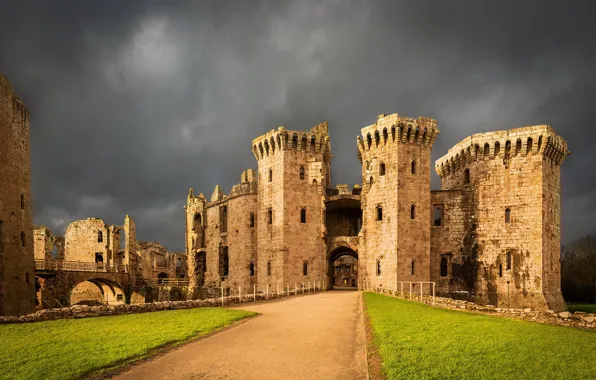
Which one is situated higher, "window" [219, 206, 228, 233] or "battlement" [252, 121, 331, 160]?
"battlement" [252, 121, 331, 160]

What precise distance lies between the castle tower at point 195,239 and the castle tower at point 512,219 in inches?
1167

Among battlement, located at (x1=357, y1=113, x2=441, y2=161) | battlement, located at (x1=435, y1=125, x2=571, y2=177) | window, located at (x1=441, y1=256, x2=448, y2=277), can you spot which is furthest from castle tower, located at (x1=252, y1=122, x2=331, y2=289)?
battlement, located at (x1=435, y1=125, x2=571, y2=177)

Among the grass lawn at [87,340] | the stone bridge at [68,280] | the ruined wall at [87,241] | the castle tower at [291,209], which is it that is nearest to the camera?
the grass lawn at [87,340]

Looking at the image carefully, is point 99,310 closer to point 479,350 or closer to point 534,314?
point 479,350

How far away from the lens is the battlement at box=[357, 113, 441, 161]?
33.5 m

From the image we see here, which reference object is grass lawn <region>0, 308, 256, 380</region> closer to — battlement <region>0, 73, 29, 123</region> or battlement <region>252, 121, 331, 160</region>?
battlement <region>0, 73, 29, 123</region>

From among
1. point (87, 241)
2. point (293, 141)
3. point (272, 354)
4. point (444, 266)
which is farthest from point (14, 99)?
point (444, 266)

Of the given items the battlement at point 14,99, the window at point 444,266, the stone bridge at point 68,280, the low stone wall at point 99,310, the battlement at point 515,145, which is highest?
the battlement at point 14,99

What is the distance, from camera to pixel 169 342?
41.0ft

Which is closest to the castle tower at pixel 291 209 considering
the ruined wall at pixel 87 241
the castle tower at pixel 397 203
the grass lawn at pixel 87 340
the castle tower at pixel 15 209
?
the castle tower at pixel 397 203

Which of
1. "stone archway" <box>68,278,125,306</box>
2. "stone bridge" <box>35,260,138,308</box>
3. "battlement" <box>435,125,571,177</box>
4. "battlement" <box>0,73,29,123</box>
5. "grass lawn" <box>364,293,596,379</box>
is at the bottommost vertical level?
"stone archway" <box>68,278,125,306</box>

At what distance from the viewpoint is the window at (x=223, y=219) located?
151 feet

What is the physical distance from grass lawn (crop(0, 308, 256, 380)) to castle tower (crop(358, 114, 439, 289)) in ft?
58.0

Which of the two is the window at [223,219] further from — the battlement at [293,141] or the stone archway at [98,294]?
the stone archway at [98,294]
